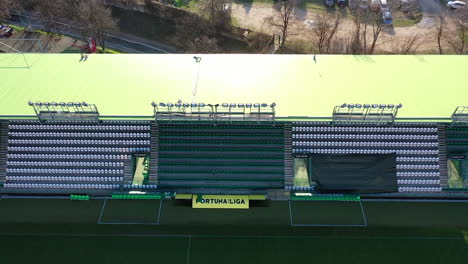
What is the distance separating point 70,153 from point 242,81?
17541mm

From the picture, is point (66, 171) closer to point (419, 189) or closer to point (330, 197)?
point (330, 197)

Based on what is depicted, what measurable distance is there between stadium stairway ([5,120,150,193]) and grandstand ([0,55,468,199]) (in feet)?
0.31

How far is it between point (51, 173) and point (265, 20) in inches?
1465

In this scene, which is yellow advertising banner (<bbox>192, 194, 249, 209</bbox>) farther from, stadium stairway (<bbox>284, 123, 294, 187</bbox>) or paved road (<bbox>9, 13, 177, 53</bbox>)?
paved road (<bbox>9, 13, 177, 53</bbox>)

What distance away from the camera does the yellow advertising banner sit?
31.3m

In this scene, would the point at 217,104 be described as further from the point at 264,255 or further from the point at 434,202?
the point at 434,202

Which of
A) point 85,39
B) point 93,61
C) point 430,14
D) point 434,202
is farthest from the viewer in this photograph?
point 430,14

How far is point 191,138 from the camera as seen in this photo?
32969 millimetres

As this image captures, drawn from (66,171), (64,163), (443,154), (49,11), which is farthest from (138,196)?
(49,11)

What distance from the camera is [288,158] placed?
3241 centimetres

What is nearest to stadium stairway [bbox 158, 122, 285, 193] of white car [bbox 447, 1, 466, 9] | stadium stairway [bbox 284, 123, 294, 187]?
stadium stairway [bbox 284, 123, 294, 187]

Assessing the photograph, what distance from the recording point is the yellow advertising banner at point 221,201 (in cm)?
3134

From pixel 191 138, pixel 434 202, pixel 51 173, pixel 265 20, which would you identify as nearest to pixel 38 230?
pixel 51 173

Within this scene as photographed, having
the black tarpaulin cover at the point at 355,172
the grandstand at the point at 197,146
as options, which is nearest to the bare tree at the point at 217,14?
the grandstand at the point at 197,146
